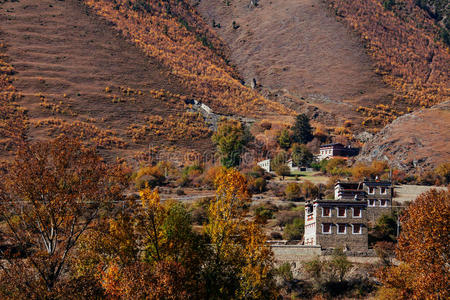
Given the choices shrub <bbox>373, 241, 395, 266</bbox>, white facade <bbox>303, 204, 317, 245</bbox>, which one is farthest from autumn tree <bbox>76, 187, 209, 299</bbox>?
shrub <bbox>373, 241, 395, 266</bbox>

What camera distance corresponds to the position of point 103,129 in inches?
4220

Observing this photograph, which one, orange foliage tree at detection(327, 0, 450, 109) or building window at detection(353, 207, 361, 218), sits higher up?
orange foliage tree at detection(327, 0, 450, 109)

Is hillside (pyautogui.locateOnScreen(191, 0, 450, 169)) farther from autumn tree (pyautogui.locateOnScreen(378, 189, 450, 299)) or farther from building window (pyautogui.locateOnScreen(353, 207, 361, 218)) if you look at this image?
autumn tree (pyautogui.locateOnScreen(378, 189, 450, 299))

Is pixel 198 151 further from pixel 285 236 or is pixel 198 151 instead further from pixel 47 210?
pixel 47 210

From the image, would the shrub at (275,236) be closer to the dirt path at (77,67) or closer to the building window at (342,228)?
the building window at (342,228)

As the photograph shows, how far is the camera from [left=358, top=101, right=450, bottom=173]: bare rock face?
84.7 m

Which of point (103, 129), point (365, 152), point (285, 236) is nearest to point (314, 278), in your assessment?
point (285, 236)

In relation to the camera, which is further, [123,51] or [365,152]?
[123,51]

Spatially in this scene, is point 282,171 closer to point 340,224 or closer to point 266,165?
point 266,165

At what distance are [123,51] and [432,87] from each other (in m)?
96.2

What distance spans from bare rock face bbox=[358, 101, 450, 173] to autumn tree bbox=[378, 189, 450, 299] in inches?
2136

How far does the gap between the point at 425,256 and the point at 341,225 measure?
17005 millimetres

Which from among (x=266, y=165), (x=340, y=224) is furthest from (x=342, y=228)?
(x=266, y=165)

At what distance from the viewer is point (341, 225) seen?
46.1 metres
